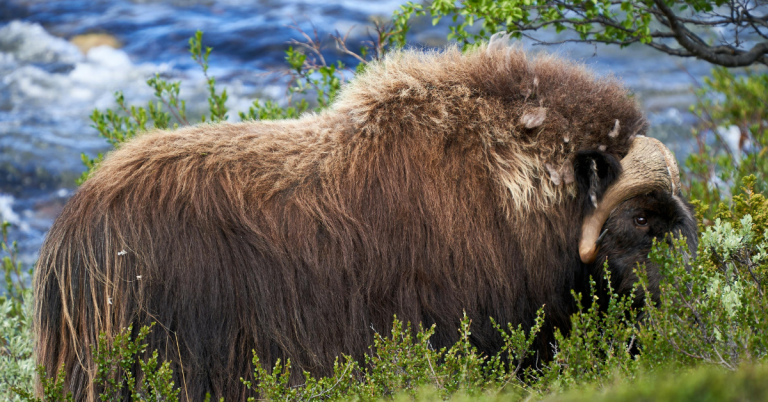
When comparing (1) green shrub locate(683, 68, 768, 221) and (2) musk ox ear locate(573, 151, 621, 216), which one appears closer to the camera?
(2) musk ox ear locate(573, 151, 621, 216)

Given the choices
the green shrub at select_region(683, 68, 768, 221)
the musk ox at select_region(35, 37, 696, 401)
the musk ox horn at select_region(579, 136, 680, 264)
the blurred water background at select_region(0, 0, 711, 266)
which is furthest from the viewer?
the blurred water background at select_region(0, 0, 711, 266)

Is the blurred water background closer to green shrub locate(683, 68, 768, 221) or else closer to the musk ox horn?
green shrub locate(683, 68, 768, 221)

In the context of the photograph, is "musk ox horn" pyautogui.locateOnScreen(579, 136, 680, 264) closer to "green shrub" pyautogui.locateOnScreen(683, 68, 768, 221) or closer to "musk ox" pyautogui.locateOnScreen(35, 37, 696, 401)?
"musk ox" pyautogui.locateOnScreen(35, 37, 696, 401)

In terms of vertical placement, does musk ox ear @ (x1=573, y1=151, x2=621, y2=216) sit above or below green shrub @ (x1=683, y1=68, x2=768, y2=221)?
above

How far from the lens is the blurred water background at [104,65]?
263 inches

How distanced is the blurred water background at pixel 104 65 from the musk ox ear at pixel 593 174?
4.85 m

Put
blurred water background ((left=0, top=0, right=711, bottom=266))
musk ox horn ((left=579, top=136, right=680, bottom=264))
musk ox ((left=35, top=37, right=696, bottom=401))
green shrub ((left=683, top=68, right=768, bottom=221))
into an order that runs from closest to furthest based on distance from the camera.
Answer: musk ox ((left=35, top=37, right=696, bottom=401)) < musk ox horn ((left=579, top=136, right=680, bottom=264)) < green shrub ((left=683, top=68, right=768, bottom=221)) < blurred water background ((left=0, top=0, right=711, bottom=266))

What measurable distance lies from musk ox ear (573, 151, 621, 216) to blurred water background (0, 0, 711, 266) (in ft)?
15.9

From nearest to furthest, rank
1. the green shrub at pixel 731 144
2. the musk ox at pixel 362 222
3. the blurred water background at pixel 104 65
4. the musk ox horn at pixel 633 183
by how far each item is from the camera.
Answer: the musk ox at pixel 362 222 → the musk ox horn at pixel 633 183 → the green shrub at pixel 731 144 → the blurred water background at pixel 104 65

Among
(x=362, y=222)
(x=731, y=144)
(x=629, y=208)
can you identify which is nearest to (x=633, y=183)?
(x=629, y=208)

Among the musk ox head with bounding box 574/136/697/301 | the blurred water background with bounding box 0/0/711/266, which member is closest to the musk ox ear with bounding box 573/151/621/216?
the musk ox head with bounding box 574/136/697/301

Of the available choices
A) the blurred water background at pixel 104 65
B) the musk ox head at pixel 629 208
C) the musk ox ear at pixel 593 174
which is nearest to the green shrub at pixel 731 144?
the blurred water background at pixel 104 65

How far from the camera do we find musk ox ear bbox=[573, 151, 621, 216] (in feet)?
7.93

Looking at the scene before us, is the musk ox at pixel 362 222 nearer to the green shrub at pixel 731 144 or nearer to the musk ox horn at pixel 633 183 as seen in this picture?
the musk ox horn at pixel 633 183
